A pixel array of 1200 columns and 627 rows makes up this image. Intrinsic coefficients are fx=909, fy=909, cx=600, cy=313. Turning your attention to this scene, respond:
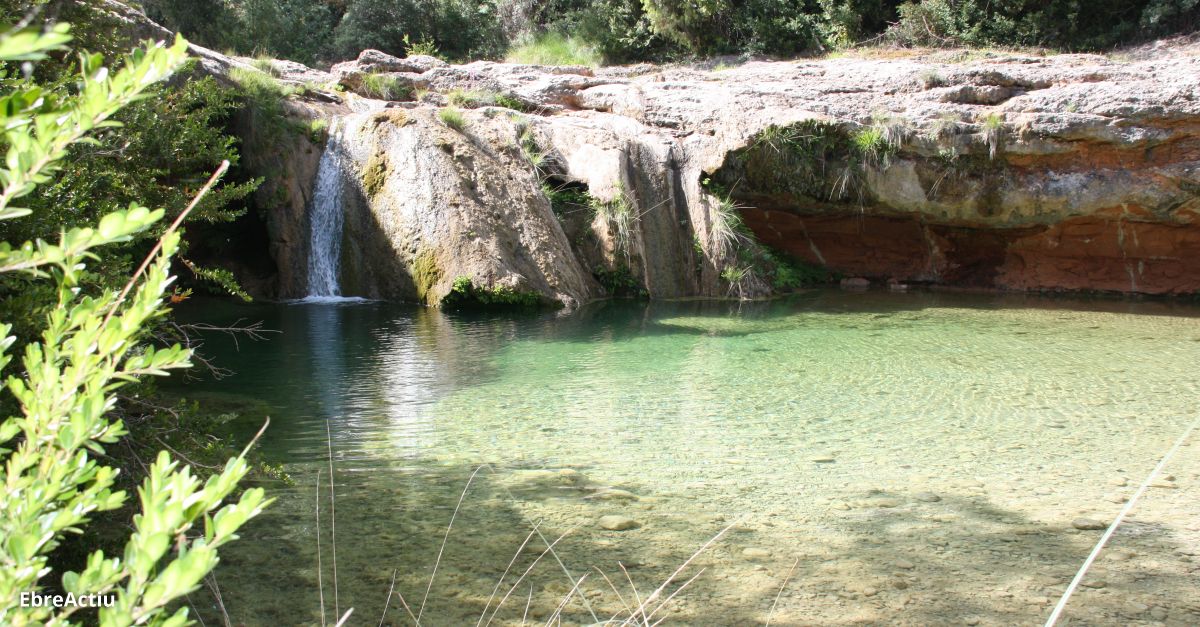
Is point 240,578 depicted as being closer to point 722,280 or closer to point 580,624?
point 580,624

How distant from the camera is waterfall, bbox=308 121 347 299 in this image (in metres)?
12.2

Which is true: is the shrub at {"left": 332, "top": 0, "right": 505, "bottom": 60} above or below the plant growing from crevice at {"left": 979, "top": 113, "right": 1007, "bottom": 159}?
above

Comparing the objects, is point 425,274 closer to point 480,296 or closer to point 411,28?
point 480,296

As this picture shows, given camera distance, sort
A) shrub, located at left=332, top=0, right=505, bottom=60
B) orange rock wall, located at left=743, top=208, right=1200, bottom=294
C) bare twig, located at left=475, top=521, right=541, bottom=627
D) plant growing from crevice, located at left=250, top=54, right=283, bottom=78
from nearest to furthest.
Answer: bare twig, located at left=475, top=521, right=541, bottom=627, orange rock wall, located at left=743, top=208, right=1200, bottom=294, plant growing from crevice, located at left=250, top=54, right=283, bottom=78, shrub, located at left=332, top=0, right=505, bottom=60

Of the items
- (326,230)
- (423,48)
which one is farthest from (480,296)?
(423,48)

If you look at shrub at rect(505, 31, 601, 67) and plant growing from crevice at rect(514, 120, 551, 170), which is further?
shrub at rect(505, 31, 601, 67)

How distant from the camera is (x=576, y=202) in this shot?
12.8m

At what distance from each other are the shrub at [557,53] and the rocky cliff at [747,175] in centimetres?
525

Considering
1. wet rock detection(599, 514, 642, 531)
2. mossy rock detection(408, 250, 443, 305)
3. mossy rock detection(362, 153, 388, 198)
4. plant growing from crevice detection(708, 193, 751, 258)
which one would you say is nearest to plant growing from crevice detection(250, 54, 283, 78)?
mossy rock detection(362, 153, 388, 198)

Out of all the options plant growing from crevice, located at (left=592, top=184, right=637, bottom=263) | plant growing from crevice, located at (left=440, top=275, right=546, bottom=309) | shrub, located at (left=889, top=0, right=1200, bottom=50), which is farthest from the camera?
shrub, located at (left=889, top=0, right=1200, bottom=50)

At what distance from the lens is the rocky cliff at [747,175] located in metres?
11.6

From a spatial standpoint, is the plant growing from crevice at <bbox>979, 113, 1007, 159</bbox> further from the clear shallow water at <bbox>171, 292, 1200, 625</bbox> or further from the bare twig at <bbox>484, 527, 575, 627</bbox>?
the bare twig at <bbox>484, 527, 575, 627</bbox>

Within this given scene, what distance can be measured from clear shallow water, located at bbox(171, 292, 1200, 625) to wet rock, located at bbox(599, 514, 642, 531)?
0.17 feet

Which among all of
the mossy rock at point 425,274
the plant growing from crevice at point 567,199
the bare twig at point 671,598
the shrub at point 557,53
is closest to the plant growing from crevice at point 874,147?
the plant growing from crevice at point 567,199
